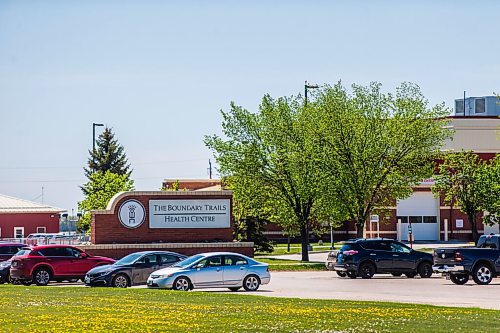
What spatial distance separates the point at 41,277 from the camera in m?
34.7

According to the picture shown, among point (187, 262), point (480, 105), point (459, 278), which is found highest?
point (480, 105)

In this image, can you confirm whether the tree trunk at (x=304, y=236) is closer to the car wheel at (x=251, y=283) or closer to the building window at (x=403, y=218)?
the car wheel at (x=251, y=283)

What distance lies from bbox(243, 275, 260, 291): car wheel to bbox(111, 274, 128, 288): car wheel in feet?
14.4

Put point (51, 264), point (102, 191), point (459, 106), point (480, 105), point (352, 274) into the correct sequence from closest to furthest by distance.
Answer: point (51, 264)
point (352, 274)
point (102, 191)
point (480, 105)
point (459, 106)

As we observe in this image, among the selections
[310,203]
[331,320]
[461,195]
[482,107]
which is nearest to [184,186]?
[482,107]

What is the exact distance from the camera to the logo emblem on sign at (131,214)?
46.3 m

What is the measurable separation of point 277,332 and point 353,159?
112 feet

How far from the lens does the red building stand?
8131 cm

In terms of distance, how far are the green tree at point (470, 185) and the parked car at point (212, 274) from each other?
28.9 metres

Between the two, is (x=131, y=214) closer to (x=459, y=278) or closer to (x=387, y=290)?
(x=459, y=278)

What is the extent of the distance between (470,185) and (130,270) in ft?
119

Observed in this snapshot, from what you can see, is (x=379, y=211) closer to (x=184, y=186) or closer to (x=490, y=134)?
(x=490, y=134)

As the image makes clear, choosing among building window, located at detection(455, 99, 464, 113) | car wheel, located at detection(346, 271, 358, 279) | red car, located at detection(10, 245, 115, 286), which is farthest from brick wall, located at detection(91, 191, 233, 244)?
building window, located at detection(455, 99, 464, 113)

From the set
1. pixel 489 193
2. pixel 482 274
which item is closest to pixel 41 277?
pixel 482 274
